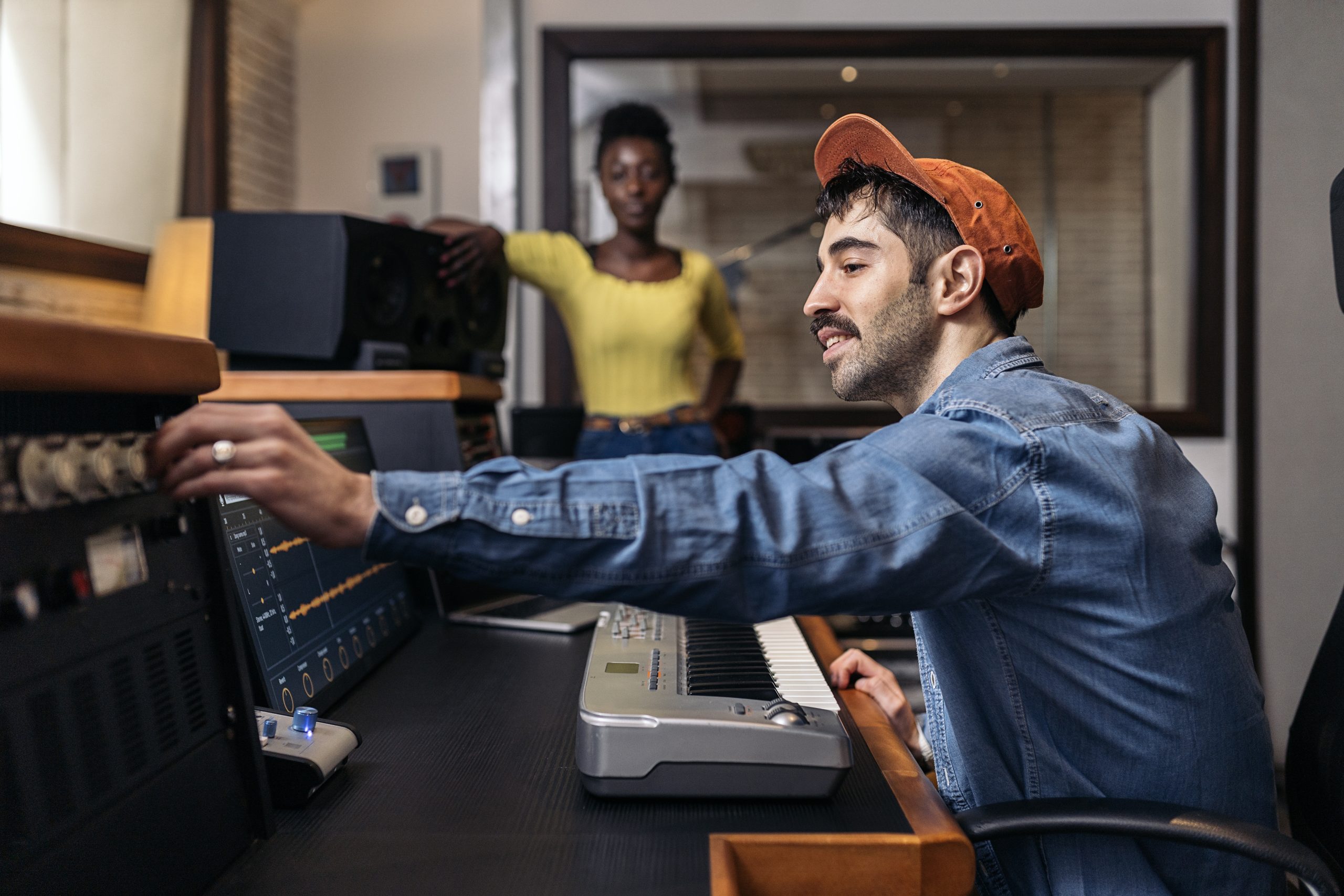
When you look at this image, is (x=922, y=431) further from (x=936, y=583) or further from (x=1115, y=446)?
(x=1115, y=446)

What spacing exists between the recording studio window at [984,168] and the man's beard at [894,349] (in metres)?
2.37

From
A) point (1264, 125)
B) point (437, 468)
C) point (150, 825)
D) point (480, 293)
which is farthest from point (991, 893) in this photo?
point (1264, 125)

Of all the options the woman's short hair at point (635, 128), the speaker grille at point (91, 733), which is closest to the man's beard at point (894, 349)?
the speaker grille at point (91, 733)

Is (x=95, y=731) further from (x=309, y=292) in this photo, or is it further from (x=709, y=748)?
(x=309, y=292)

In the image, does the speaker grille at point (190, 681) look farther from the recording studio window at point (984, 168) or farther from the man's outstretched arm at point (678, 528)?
the recording studio window at point (984, 168)

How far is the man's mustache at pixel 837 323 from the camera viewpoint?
→ 108 centimetres

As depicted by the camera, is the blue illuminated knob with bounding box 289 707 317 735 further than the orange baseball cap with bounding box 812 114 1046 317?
No

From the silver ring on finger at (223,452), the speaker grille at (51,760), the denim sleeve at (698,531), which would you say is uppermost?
the silver ring on finger at (223,452)

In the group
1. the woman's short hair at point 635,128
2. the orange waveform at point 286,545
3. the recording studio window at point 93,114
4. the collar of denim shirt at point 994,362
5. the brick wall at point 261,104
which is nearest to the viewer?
the collar of denim shirt at point 994,362

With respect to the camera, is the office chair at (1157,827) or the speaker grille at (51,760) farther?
the office chair at (1157,827)

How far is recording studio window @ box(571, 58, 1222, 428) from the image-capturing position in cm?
353

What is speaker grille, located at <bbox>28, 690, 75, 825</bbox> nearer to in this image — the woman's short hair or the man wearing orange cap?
the man wearing orange cap

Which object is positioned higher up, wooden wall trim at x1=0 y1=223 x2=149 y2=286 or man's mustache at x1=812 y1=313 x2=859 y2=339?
wooden wall trim at x1=0 y1=223 x2=149 y2=286

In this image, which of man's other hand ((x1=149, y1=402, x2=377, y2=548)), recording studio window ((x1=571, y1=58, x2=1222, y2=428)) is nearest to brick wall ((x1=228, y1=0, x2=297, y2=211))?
recording studio window ((x1=571, y1=58, x2=1222, y2=428))
